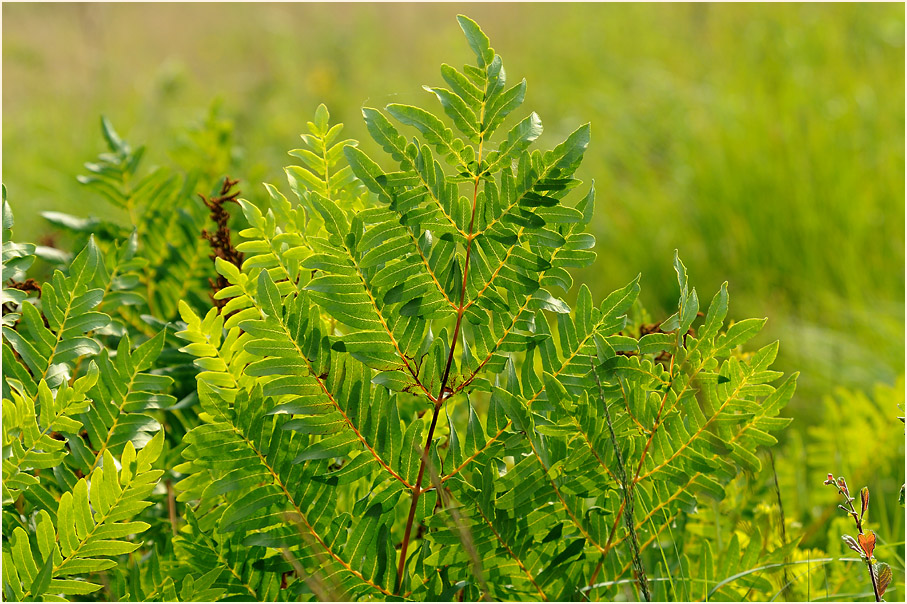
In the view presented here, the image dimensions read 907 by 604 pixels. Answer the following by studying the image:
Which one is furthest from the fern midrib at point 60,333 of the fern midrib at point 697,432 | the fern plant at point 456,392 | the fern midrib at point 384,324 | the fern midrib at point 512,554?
the fern midrib at point 697,432

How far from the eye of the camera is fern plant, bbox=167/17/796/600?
56 centimetres

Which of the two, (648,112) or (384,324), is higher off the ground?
(648,112)

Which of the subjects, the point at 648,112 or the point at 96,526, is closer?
the point at 96,526

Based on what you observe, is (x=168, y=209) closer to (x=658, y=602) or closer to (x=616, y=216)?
(x=658, y=602)

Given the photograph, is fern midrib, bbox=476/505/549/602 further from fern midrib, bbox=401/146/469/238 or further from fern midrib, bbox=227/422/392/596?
fern midrib, bbox=401/146/469/238

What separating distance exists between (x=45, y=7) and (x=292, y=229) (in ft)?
19.5

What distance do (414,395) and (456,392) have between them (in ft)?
0.11

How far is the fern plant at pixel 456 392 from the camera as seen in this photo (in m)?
0.56

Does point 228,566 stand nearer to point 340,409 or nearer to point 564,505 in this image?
point 340,409

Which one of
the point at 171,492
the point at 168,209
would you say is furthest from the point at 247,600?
the point at 168,209

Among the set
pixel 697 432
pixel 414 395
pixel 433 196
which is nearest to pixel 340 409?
pixel 414 395

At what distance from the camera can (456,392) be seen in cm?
60

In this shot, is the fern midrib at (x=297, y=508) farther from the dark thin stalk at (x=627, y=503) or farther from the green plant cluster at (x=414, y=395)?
the dark thin stalk at (x=627, y=503)

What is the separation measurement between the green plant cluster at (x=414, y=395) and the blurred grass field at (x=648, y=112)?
112 mm
